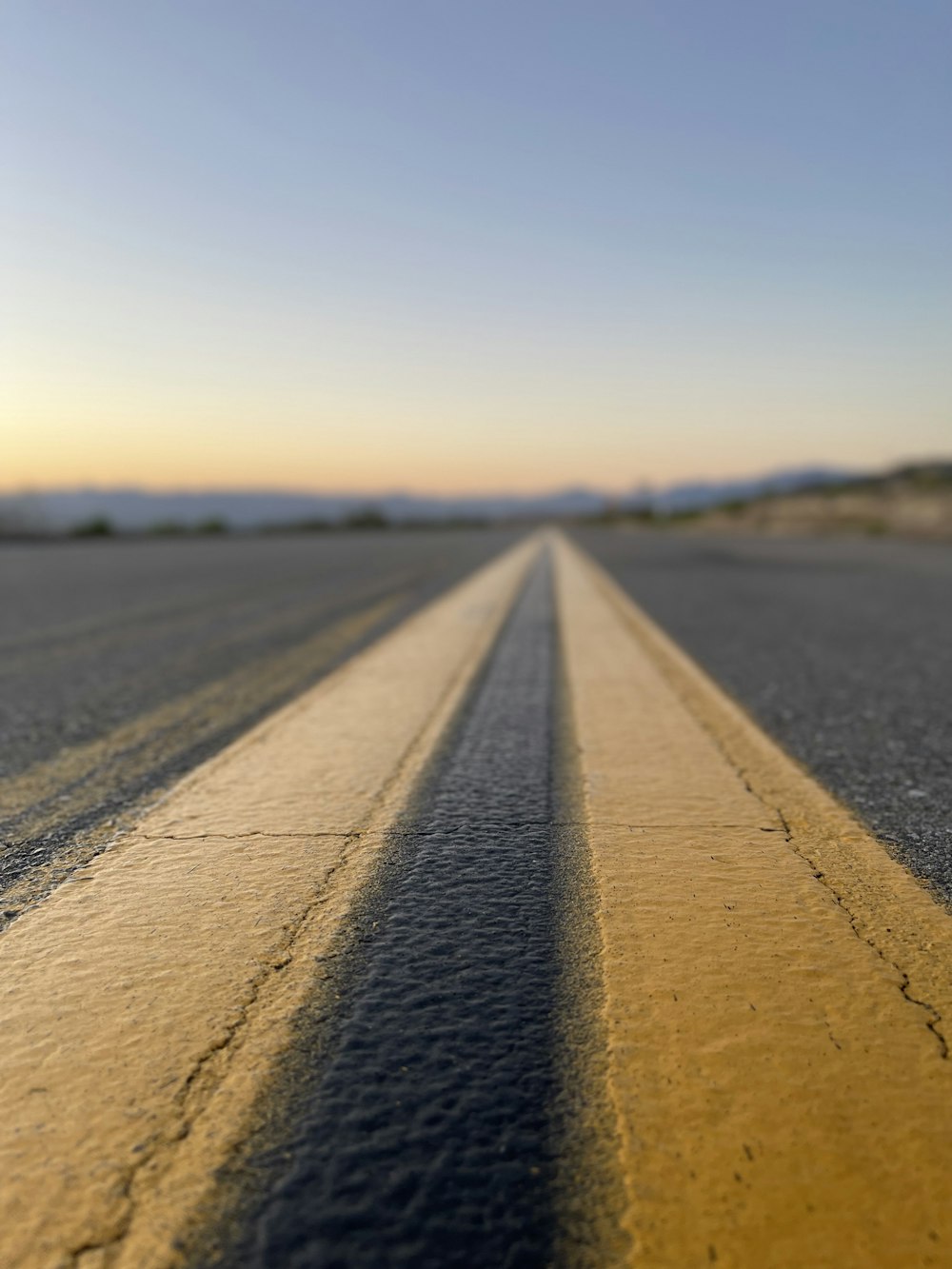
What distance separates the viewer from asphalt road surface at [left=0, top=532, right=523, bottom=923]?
2979 millimetres

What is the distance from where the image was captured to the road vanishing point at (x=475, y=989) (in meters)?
1.23

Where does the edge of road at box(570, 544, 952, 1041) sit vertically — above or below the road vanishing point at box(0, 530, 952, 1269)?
below

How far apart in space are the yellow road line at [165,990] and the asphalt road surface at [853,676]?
1683 mm

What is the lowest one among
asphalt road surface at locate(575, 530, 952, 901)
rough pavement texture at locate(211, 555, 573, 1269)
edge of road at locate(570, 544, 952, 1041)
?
asphalt road surface at locate(575, 530, 952, 901)

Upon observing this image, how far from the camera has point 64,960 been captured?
76.4 inches

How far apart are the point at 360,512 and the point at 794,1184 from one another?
298 feet

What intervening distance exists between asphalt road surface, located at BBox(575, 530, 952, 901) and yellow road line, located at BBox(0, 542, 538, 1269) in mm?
1683

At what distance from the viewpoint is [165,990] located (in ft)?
5.91

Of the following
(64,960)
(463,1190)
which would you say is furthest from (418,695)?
(463,1190)

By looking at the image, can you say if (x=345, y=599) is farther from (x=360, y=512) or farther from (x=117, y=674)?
(x=360, y=512)

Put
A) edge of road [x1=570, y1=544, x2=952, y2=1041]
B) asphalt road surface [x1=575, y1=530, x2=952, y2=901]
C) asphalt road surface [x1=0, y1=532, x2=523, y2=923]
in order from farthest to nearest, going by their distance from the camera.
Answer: asphalt road surface [x1=575, y1=530, x2=952, y2=901] < asphalt road surface [x1=0, y1=532, x2=523, y2=923] < edge of road [x1=570, y1=544, x2=952, y2=1041]

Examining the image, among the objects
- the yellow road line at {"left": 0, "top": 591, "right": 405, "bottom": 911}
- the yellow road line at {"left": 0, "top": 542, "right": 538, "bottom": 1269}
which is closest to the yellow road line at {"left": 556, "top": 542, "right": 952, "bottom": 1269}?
the yellow road line at {"left": 0, "top": 542, "right": 538, "bottom": 1269}

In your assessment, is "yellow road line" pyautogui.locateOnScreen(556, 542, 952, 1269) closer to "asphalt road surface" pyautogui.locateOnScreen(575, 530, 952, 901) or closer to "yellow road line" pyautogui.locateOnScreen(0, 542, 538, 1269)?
"asphalt road surface" pyautogui.locateOnScreen(575, 530, 952, 901)

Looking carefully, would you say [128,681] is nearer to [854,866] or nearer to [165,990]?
[165,990]
